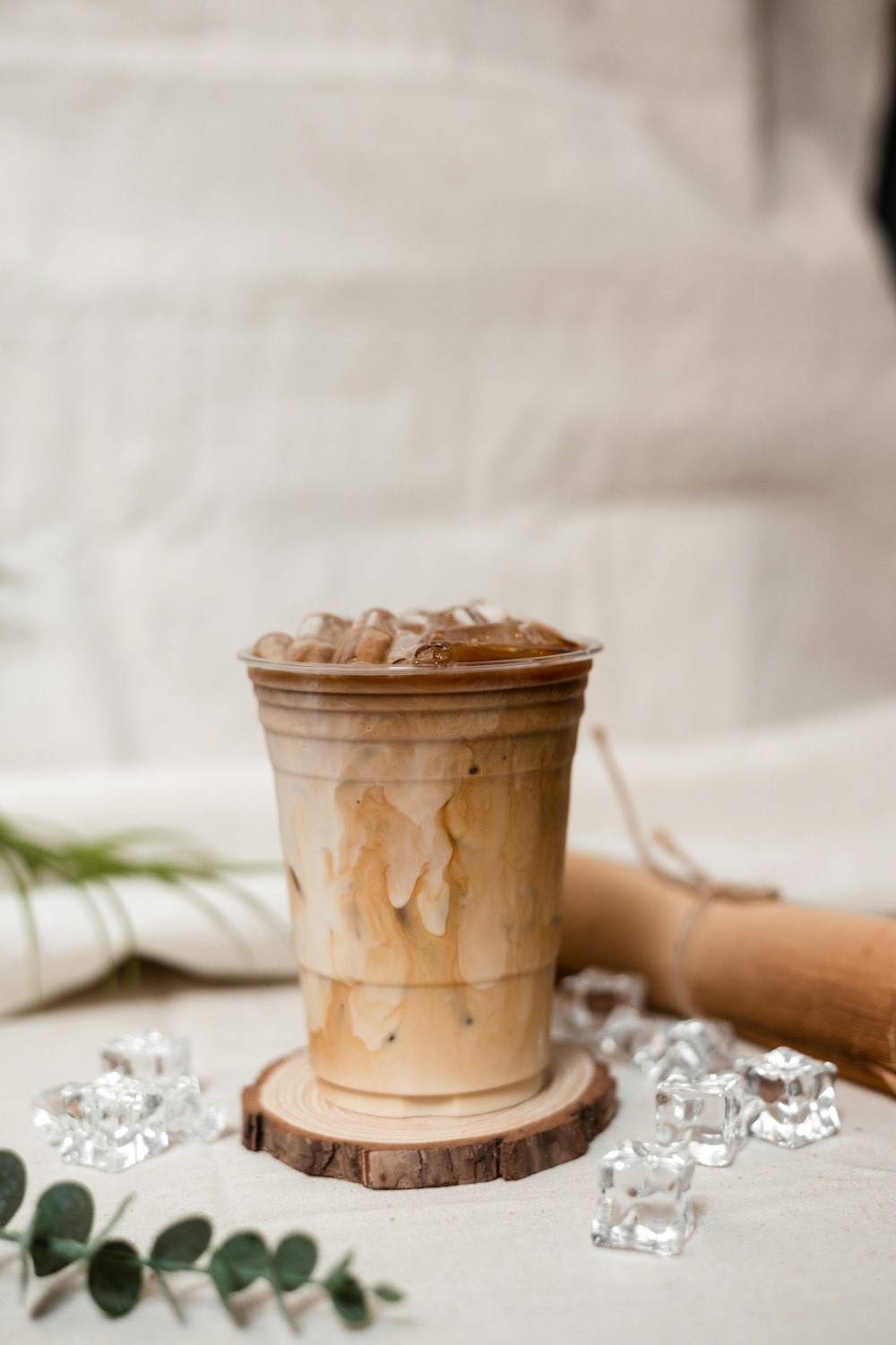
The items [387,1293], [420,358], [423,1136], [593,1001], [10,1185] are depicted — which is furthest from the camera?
[420,358]

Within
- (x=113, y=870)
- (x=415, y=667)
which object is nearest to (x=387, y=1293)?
(x=415, y=667)

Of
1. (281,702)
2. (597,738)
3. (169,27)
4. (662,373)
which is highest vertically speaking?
(169,27)

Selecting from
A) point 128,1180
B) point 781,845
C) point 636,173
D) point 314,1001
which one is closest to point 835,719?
point 781,845

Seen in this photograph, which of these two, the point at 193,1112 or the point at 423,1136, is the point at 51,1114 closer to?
the point at 193,1112

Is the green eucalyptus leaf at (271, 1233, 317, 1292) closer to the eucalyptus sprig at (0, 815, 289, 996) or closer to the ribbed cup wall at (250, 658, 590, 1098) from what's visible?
the ribbed cup wall at (250, 658, 590, 1098)

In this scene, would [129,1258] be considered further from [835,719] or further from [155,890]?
[835,719]

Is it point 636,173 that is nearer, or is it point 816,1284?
point 816,1284
